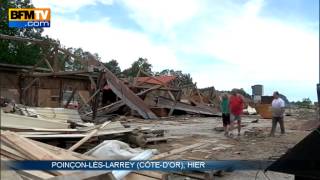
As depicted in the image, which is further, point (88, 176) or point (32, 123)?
point (32, 123)

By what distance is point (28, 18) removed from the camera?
165 inches

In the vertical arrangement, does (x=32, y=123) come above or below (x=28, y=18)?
below

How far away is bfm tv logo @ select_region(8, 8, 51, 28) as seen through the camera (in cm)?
397

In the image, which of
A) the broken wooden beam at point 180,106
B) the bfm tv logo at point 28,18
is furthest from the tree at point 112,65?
the broken wooden beam at point 180,106

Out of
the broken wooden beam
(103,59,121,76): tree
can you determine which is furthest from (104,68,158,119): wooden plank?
(103,59,121,76): tree

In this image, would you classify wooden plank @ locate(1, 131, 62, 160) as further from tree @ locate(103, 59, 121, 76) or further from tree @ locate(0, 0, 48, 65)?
tree @ locate(103, 59, 121, 76)

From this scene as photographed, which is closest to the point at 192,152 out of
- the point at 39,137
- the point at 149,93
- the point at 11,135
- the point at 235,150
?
the point at 235,150

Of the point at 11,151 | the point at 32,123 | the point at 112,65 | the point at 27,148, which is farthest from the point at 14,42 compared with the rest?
the point at 32,123

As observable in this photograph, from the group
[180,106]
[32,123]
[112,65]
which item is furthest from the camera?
[180,106]

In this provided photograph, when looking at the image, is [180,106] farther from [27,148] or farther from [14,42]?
[27,148]

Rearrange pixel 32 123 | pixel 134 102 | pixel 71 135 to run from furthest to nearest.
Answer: pixel 134 102, pixel 71 135, pixel 32 123

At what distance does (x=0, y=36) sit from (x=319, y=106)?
122 inches

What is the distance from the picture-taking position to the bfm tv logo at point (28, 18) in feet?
13.0

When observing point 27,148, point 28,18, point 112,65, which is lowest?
point 27,148
